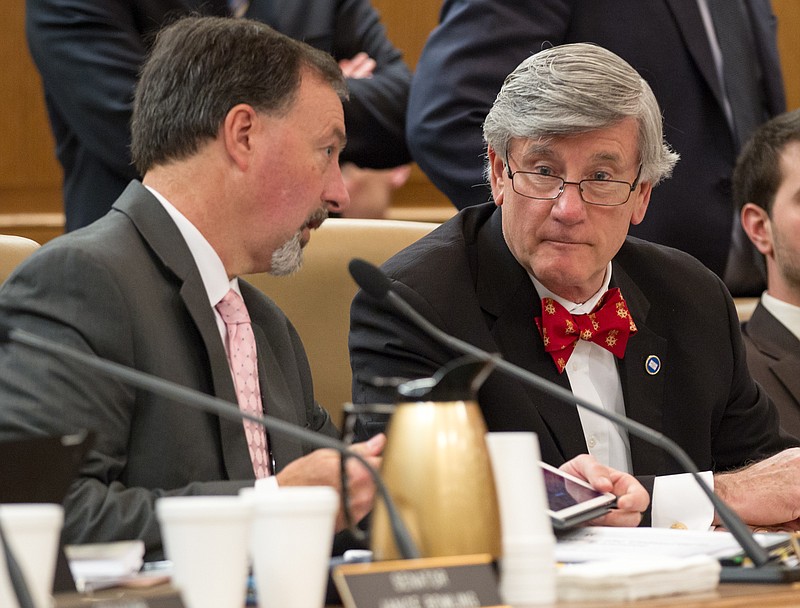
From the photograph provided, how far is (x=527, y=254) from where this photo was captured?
2.38 metres

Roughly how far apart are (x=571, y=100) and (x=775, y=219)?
1186 millimetres

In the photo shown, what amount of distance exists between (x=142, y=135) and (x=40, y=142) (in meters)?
2.03

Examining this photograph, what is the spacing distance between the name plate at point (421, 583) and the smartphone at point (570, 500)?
1.43 ft

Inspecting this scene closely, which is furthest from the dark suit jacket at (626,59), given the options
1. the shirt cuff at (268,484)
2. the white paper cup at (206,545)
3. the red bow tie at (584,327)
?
the white paper cup at (206,545)

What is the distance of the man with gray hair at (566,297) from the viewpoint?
7.50 ft

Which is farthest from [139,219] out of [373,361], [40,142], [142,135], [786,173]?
[40,142]

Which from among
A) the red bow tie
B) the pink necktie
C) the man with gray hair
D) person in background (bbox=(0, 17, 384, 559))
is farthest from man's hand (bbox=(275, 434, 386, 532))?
the red bow tie

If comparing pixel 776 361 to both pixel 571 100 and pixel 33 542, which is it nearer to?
pixel 571 100

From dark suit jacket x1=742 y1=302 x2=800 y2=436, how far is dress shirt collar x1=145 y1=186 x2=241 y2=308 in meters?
1.45

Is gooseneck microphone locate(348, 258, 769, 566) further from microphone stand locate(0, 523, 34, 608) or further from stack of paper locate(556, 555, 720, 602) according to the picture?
microphone stand locate(0, 523, 34, 608)

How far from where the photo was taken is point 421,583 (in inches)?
42.8

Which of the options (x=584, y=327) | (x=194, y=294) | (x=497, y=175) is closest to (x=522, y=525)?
(x=194, y=294)

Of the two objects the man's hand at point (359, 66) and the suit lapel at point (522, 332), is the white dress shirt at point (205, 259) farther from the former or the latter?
the man's hand at point (359, 66)

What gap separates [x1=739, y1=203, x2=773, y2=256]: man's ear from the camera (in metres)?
3.31
